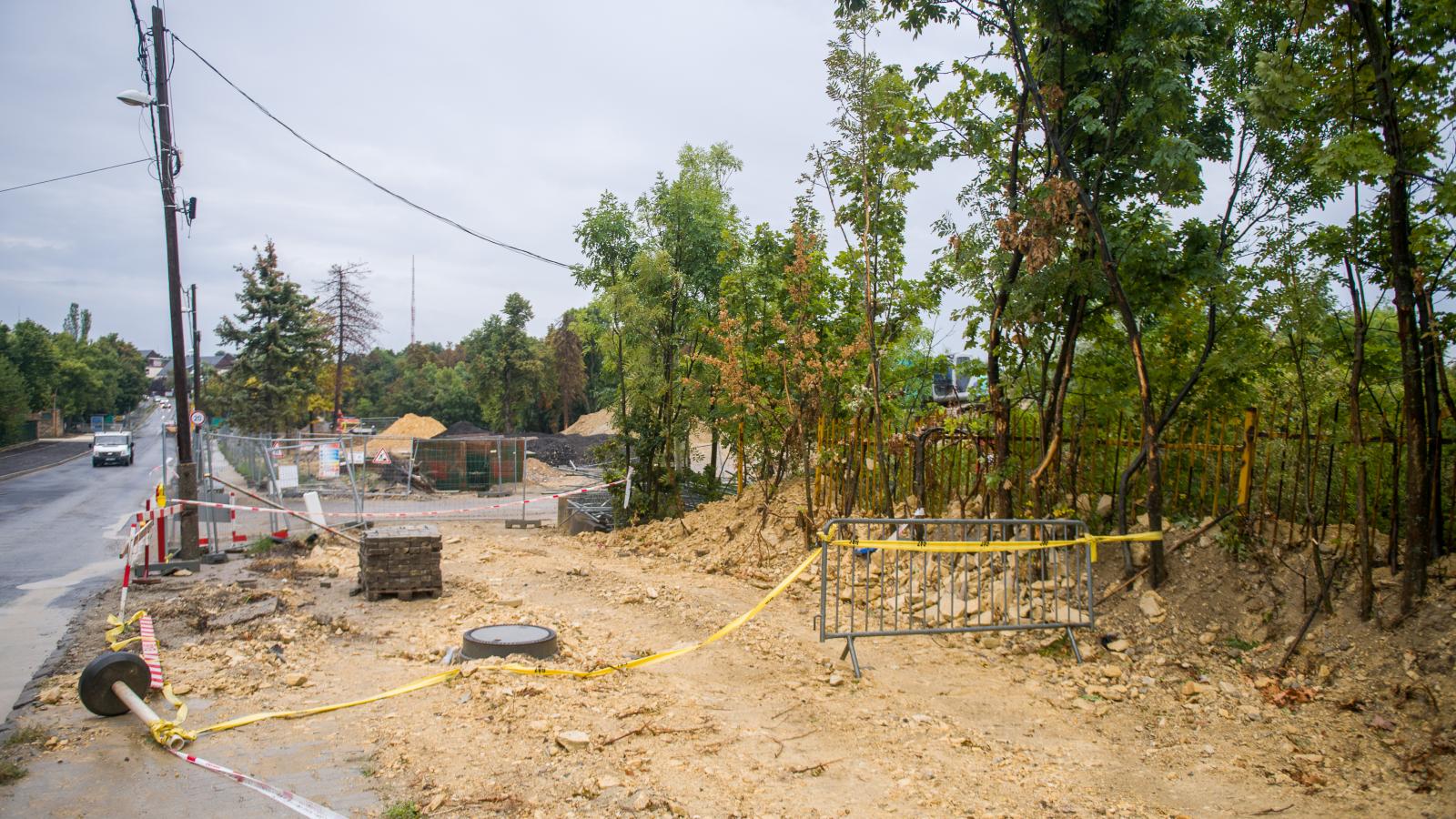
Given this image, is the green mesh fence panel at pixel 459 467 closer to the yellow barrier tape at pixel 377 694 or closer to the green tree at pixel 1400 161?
the yellow barrier tape at pixel 377 694

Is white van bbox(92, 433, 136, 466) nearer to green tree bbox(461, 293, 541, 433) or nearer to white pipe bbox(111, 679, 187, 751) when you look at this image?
green tree bbox(461, 293, 541, 433)

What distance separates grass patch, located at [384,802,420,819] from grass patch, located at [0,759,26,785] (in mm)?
2253

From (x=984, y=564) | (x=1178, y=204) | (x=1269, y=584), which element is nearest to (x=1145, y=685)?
(x=1269, y=584)

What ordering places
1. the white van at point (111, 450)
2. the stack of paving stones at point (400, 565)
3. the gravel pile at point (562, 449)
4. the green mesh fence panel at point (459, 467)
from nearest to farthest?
the stack of paving stones at point (400, 565) → the green mesh fence panel at point (459, 467) → the gravel pile at point (562, 449) → the white van at point (111, 450)

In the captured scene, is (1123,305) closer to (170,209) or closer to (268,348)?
(170,209)

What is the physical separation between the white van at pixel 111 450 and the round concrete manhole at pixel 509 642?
134 feet

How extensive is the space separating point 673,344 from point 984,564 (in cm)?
895

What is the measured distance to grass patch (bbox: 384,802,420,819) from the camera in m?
4.25

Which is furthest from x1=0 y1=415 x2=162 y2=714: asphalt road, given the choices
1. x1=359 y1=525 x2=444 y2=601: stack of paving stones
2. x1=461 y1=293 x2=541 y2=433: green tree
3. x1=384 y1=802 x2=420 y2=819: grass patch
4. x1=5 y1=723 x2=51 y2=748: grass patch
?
x1=461 y1=293 x2=541 y2=433: green tree

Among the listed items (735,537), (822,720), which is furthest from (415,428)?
(822,720)

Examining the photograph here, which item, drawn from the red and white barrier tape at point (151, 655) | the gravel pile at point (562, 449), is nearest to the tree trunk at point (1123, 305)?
the red and white barrier tape at point (151, 655)

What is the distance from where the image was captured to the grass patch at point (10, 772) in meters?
4.66

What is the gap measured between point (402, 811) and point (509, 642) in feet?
8.80

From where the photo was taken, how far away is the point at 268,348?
37.5 meters
